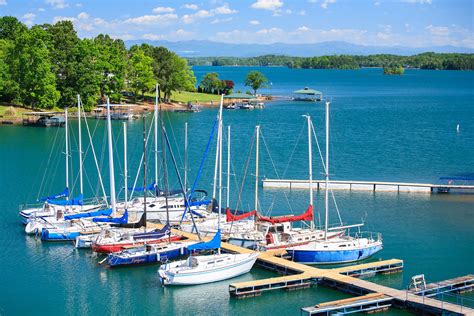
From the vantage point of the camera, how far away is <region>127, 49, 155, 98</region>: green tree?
429 ft

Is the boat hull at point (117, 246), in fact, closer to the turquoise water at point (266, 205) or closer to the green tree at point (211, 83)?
the turquoise water at point (266, 205)

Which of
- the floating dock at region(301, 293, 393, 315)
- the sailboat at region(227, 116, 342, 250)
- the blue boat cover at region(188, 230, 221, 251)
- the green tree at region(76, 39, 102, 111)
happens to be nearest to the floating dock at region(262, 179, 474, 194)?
the sailboat at region(227, 116, 342, 250)

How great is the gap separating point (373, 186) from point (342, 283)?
89.9 feet

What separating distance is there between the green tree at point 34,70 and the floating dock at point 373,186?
56.1m

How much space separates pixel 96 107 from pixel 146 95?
76.5 ft

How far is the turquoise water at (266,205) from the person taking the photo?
37.7 m

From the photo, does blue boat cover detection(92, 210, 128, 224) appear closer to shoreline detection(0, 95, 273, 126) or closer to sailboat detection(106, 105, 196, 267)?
sailboat detection(106, 105, 196, 267)

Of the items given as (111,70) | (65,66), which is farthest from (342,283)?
(111,70)

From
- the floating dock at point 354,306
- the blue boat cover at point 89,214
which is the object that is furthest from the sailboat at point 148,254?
the floating dock at point 354,306

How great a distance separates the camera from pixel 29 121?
354 feet

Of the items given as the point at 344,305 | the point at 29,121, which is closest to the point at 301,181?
the point at 344,305

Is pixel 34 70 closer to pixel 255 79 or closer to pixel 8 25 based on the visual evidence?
pixel 8 25

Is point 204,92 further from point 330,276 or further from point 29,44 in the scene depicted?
point 330,276

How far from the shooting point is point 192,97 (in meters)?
154
